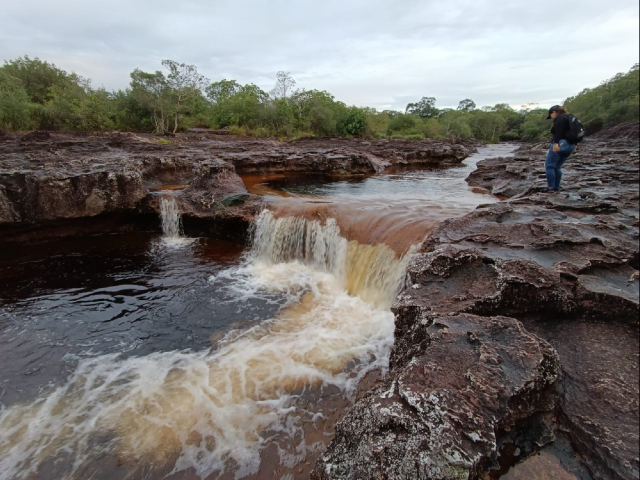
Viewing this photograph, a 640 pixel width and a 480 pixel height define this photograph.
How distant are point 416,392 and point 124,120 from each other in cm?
2714

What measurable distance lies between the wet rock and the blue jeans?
371 centimetres

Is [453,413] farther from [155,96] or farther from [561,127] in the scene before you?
[155,96]

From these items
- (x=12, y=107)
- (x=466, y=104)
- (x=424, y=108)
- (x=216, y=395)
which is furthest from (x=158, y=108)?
(x=466, y=104)

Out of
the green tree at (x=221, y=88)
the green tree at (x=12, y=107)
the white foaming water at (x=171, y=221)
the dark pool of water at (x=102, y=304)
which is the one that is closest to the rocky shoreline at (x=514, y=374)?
the dark pool of water at (x=102, y=304)

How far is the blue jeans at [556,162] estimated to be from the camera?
461 cm

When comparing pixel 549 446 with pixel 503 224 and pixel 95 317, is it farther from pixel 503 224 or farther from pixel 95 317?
pixel 95 317

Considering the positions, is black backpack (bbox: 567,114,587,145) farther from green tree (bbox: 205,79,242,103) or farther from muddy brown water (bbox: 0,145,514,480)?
green tree (bbox: 205,79,242,103)

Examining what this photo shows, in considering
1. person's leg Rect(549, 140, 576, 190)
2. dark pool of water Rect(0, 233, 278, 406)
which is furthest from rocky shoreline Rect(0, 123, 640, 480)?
dark pool of water Rect(0, 233, 278, 406)

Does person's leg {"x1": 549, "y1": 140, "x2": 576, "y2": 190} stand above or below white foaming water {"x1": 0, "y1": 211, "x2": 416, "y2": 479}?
above

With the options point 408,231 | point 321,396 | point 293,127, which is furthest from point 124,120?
point 321,396

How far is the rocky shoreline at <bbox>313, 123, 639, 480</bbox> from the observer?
5.48ft

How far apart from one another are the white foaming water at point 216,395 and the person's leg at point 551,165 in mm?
Result: 2914

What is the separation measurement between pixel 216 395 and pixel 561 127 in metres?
5.76

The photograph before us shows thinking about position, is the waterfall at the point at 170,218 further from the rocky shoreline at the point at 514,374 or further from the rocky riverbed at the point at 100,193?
the rocky shoreline at the point at 514,374
